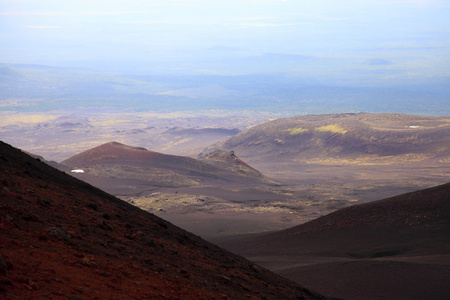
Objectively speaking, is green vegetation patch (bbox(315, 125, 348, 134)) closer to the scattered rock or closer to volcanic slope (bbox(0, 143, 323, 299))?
volcanic slope (bbox(0, 143, 323, 299))

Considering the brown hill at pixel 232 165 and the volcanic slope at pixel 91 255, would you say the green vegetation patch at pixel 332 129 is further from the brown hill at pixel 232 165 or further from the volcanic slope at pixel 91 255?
the volcanic slope at pixel 91 255

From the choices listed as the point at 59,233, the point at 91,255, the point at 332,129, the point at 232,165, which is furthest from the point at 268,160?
the point at 91,255

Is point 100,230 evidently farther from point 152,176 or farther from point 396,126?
point 396,126

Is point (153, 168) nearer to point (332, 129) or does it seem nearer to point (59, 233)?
point (59, 233)


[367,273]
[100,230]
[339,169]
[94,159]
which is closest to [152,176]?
[94,159]

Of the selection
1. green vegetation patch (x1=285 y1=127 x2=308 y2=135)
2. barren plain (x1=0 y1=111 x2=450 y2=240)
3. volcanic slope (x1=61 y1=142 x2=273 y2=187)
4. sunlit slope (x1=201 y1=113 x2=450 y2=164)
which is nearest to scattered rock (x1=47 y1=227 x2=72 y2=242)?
barren plain (x1=0 y1=111 x2=450 y2=240)

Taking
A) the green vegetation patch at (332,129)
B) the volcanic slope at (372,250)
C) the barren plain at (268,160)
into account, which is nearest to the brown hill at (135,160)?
the barren plain at (268,160)
